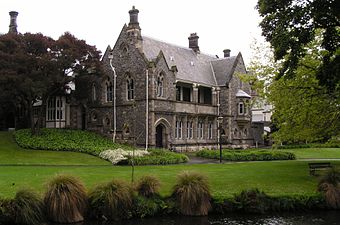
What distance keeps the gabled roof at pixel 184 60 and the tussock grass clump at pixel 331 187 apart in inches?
1034

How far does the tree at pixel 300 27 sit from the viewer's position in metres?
18.0

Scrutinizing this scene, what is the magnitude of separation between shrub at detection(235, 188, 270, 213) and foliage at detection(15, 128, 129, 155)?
1869cm

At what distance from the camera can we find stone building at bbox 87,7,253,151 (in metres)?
42.3

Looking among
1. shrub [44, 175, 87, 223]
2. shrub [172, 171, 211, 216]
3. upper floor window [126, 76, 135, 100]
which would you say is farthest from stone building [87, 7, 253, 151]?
shrub [44, 175, 87, 223]

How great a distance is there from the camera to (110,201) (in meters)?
16.3

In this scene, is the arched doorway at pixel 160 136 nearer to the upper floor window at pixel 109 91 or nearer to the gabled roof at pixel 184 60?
the gabled roof at pixel 184 60

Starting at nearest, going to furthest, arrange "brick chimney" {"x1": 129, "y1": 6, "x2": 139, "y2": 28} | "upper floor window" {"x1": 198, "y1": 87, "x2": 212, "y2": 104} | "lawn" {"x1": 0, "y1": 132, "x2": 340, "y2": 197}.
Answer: "lawn" {"x1": 0, "y1": 132, "x2": 340, "y2": 197} → "brick chimney" {"x1": 129, "y1": 6, "x2": 139, "y2": 28} → "upper floor window" {"x1": 198, "y1": 87, "x2": 212, "y2": 104}

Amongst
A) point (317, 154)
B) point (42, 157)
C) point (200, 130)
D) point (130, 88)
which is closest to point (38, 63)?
point (42, 157)

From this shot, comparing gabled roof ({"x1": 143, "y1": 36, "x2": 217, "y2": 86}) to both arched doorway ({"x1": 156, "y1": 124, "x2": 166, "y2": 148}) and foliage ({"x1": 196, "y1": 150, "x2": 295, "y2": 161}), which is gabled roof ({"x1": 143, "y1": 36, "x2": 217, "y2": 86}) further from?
foliage ({"x1": 196, "y1": 150, "x2": 295, "y2": 161})

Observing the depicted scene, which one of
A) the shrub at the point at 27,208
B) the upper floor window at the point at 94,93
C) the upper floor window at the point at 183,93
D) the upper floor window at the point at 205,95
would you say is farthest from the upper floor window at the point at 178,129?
the shrub at the point at 27,208

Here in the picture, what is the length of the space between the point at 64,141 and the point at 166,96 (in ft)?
36.8

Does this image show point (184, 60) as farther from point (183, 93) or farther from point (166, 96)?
point (166, 96)

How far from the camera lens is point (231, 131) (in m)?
52.8

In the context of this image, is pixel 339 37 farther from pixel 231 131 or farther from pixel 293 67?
pixel 231 131
